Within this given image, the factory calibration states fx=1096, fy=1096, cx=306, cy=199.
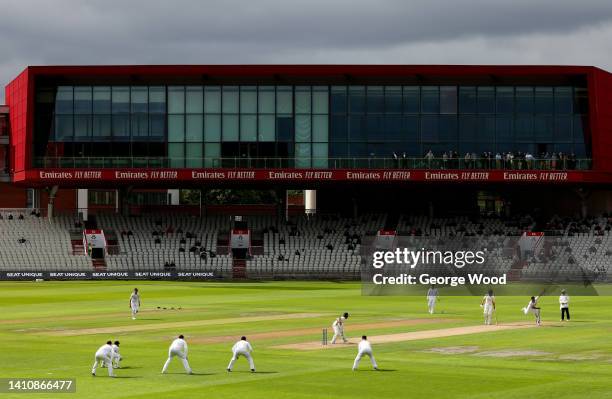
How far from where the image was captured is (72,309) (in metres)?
62.1

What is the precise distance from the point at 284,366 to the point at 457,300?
37599 millimetres

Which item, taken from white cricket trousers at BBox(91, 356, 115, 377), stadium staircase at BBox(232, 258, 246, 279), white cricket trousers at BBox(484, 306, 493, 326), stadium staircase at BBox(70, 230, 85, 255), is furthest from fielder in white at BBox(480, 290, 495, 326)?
stadium staircase at BBox(70, 230, 85, 255)

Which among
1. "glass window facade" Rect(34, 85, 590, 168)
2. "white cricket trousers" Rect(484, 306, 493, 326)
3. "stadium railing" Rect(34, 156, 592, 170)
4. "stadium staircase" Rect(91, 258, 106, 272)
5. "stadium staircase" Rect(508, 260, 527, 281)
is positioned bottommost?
"white cricket trousers" Rect(484, 306, 493, 326)

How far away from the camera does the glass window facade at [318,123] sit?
104m

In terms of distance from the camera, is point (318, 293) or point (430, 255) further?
point (430, 255)

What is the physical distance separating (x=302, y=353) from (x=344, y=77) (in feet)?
216

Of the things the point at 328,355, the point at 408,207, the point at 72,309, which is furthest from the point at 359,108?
the point at 328,355

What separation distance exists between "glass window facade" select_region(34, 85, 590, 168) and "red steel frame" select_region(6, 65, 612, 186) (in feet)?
3.93

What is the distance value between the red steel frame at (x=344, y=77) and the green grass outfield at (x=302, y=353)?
34.9 m

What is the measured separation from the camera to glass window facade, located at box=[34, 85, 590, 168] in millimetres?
103938

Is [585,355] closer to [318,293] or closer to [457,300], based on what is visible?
[457,300]

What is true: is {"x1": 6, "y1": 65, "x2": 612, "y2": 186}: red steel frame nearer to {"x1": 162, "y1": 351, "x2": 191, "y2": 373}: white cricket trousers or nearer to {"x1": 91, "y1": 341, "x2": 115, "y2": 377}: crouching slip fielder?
{"x1": 162, "y1": 351, "x2": 191, "y2": 373}: white cricket trousers

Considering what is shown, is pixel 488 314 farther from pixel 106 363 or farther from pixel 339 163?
pixel 339 163

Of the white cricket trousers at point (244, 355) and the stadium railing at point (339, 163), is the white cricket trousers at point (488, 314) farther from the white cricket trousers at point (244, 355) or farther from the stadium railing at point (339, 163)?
the stadium railing at point (339, 163)
